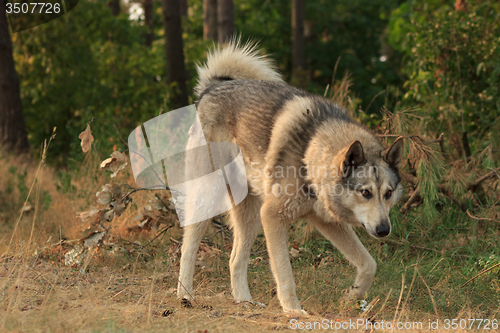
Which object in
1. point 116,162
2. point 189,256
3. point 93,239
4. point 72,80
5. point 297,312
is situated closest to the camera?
point 297,312

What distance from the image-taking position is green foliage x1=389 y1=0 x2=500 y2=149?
669 cm

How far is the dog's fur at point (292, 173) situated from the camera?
3641 mm

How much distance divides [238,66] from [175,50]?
650 cm

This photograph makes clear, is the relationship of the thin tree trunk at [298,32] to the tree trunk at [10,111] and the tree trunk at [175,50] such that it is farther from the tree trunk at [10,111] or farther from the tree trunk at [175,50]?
the tree trunk at [10,111]

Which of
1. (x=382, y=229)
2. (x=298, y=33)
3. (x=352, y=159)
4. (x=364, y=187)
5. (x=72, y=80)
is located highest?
(x=298, y=33)

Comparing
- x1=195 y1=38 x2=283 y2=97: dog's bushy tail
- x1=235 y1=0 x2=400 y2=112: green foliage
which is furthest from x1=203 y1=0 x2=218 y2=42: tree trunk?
x1=195 y1=38 x2=283 y2=97: dog's bushy tail

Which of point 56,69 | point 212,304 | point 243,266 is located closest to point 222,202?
point 243,266

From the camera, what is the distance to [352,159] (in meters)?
3.63

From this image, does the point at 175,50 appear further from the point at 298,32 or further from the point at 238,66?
the point at 298,32

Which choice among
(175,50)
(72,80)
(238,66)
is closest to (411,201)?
(238,66)

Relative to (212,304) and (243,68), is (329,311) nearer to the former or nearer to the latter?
(212,304)

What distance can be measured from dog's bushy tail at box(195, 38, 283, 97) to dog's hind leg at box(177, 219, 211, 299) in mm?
1449

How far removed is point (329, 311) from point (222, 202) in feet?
4.70

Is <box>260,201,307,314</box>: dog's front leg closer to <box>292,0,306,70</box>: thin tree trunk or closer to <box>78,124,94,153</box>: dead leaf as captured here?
<box>78,124,94,153</box>: dead leaf
